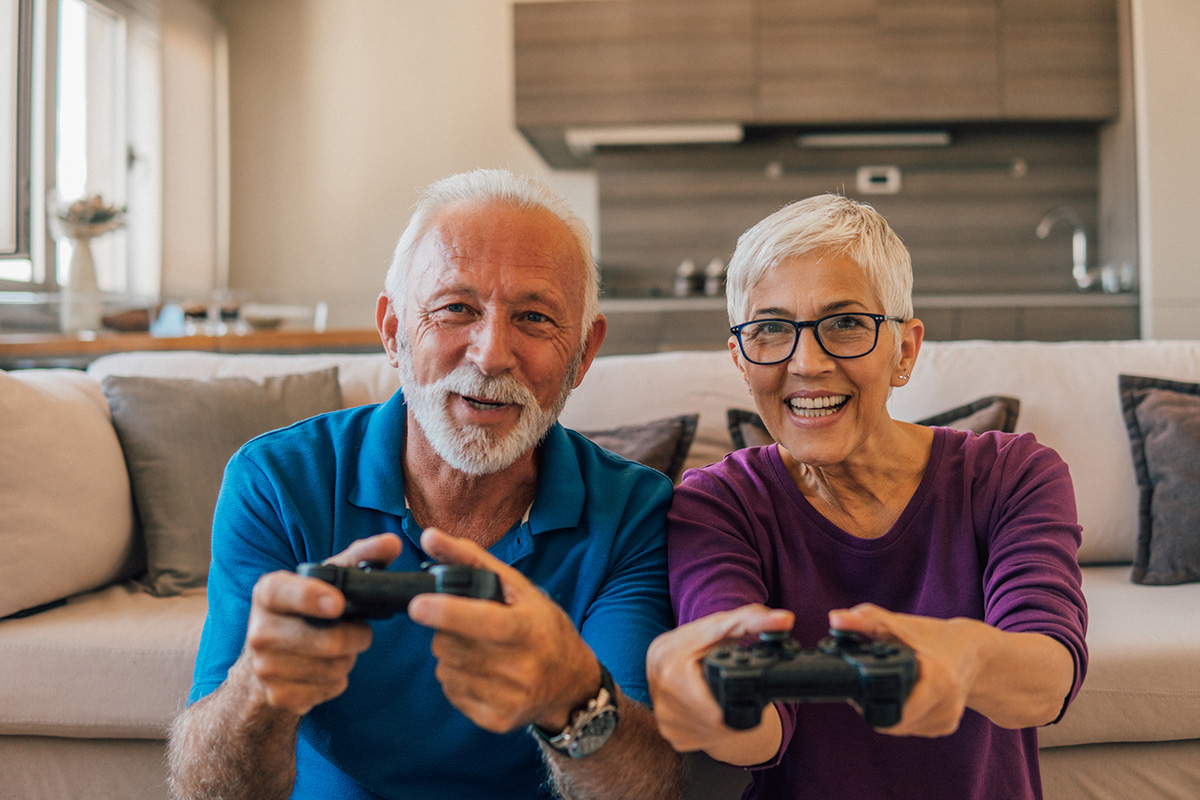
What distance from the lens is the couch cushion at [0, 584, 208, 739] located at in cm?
150

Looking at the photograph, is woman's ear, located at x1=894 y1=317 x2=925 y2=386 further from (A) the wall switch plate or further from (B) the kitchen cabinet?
(A) the wall switch plate

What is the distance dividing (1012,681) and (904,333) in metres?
0.45

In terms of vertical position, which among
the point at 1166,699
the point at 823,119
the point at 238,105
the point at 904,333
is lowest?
the point at 1166,699

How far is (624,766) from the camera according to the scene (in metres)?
0.85

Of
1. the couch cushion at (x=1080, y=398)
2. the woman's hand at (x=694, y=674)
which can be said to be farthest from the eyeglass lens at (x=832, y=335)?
the couch cushion at (x=1080, y=398)

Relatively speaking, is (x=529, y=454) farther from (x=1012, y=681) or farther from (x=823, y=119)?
(x=823, y=119)

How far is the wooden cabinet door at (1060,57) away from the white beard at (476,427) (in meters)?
4.20

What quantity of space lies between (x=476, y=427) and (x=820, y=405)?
1.32 ft

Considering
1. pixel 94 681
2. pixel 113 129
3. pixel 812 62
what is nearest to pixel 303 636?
pixel 94 681

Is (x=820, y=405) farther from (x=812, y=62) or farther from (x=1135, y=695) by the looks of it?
(x=812, y=62)

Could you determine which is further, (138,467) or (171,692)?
(138,467)

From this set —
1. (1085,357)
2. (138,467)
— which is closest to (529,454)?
(138,467)

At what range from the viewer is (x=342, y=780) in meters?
1.06

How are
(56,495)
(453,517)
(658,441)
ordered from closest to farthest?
(453,517) < (56,495) < (658,441)
